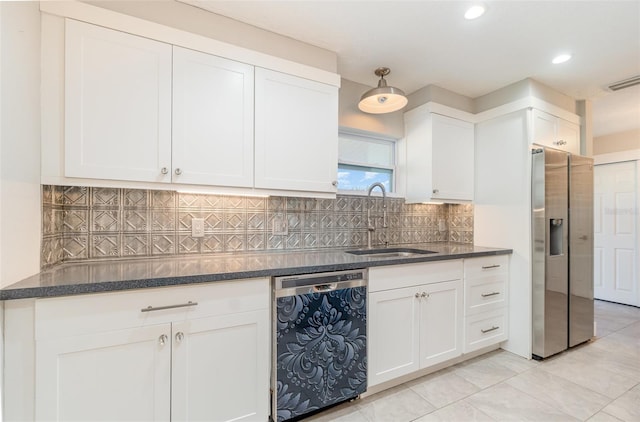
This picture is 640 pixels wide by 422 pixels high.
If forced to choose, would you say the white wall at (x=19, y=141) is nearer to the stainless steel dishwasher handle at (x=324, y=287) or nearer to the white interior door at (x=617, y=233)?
the stainless steel dishwasher handle at (x=324, y=287)

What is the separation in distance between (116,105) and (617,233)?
5873 mm

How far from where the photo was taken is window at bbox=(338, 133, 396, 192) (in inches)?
101

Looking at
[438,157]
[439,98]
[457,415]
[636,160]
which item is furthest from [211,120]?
[636,160]

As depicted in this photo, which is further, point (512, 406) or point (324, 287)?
point (512, 406)

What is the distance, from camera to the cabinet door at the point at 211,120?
1.57 metres

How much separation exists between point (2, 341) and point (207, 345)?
0.73 metres

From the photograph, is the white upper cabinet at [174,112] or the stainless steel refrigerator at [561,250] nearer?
the white upper cabinet at [174,112]

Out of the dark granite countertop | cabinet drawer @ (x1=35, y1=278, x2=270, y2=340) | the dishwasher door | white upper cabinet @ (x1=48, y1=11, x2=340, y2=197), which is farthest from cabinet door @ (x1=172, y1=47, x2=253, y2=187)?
the dishwasher door

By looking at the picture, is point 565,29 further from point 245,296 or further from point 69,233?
point 69,233

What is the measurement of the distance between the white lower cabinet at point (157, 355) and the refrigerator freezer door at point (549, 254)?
2310mm

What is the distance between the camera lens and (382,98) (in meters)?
2.12

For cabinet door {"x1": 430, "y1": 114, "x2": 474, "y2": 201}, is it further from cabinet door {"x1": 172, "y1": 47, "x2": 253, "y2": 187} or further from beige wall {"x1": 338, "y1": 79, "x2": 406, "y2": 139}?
cabinet door {"x1": 172, "y1": 47, "x2": 253, "y2": 187}

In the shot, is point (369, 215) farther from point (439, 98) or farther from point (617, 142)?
point (617, 142)

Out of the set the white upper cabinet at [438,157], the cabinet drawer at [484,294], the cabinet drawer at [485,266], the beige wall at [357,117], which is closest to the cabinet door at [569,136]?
the white upper cabinet at [438,157]
